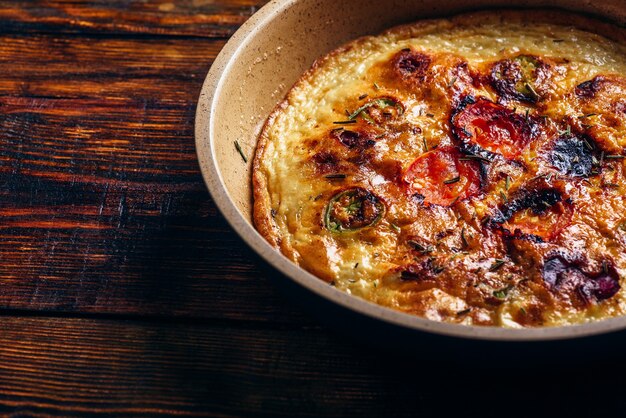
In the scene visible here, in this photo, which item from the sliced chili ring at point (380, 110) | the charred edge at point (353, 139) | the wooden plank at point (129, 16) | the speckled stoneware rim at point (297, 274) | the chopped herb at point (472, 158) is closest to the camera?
the speckled stoneware rim at point (297, 274)

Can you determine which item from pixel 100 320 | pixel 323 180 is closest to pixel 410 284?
pixel 323 180

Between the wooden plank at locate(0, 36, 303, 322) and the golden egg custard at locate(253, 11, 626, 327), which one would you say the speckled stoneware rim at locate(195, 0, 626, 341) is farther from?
the golden egg custard at locate(253, 11, 626, 327)

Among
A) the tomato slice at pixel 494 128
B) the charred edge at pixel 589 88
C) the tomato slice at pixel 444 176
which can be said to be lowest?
the tomato slice at pixel 444 176

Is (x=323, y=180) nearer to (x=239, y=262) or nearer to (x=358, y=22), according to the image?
(x=239, y=262)

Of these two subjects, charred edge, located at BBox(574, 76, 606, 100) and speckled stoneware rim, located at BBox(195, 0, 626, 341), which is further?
charred edge, located at BBox(574, 76, 606, 100)

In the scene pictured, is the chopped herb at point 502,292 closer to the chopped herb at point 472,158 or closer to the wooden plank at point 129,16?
the chopped herb at point 472,158

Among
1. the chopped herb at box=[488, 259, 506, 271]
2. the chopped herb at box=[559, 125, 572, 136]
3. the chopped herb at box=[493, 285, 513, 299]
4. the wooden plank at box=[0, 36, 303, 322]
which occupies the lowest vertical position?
the wooden plank at box=[0, 36, 303, 322]

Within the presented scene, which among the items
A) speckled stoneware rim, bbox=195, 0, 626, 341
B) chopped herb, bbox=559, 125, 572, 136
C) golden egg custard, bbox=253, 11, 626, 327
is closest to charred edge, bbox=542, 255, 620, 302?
golden egg custard, bbox=253, 11, 626, 327

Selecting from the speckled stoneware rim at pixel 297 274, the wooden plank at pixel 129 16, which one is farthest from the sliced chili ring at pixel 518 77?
the wooden plank at pixel 129 16
